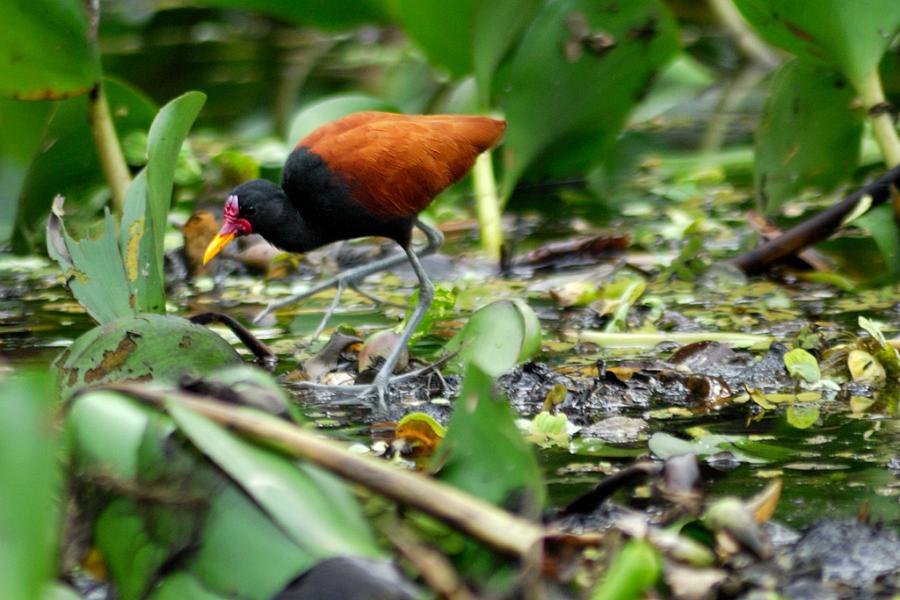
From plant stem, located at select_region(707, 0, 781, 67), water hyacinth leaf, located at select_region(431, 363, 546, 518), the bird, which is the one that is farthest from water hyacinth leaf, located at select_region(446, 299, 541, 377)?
plant stem, located at select_region(707, 0, 781, 67)

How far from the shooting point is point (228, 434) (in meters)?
1.78

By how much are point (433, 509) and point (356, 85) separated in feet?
22.7

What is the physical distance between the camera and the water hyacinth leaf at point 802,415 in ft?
9.37

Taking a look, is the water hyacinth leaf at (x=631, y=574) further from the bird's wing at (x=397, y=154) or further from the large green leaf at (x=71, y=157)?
the large green leaf at (x=71, y=157)

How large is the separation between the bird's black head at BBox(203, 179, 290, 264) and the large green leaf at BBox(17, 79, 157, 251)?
74 cm

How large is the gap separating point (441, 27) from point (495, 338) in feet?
5.31

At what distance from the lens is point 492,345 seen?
3115 mm

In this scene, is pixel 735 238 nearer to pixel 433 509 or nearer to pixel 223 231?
pixel 223 231

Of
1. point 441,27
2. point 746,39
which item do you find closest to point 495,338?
point 441,27

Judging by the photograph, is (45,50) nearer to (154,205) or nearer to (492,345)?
(154,205)

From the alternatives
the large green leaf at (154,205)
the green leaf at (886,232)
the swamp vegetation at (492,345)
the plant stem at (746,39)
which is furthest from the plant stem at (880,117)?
the plant stem at (746,39)

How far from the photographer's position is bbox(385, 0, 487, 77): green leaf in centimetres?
434

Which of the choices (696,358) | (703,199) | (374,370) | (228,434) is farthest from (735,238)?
(228,434)

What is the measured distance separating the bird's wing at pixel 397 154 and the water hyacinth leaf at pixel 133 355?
775 mm
